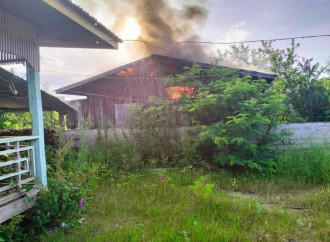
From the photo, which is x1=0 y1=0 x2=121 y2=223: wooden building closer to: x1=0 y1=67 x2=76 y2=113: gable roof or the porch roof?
the porch roof

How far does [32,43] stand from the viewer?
146 inches

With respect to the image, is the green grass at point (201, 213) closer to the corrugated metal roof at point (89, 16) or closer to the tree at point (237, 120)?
the tree at point (237, 120)

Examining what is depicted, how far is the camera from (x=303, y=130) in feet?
26.1

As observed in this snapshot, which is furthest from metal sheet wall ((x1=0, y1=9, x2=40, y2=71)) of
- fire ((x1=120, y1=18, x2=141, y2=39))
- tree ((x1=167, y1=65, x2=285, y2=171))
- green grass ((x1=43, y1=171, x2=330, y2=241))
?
fire ((x1=120, y1=18, x2=141, y2=39))

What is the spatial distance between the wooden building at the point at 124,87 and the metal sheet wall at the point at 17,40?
7.19 meters

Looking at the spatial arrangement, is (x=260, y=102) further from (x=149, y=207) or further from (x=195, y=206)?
(x=149, y=207)

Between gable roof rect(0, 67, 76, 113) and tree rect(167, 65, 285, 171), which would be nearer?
gable roof rect(0, 67, 76, 113)

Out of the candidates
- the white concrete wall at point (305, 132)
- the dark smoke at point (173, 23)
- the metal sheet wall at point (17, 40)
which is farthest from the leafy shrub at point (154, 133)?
the dark smoke at point (173, 23)

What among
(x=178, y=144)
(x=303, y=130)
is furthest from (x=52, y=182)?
(x=303, y=130)

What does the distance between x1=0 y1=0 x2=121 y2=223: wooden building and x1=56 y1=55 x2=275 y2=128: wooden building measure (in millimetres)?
6714

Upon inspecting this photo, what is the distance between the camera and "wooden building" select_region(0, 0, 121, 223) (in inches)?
123

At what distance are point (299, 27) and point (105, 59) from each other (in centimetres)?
1372

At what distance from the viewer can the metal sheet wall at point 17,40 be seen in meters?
3.11

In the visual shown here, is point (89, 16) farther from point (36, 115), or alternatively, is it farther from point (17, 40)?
point (36, 115)
